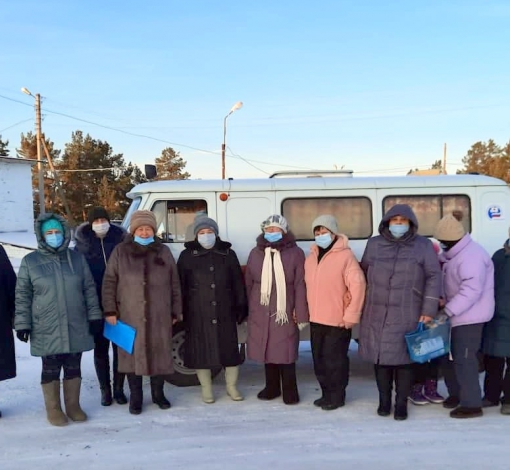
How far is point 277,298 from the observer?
4625 mm

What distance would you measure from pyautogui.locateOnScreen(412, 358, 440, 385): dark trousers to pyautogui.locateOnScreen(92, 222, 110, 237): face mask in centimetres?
318

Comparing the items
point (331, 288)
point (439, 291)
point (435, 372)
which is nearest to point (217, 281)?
point (331, 288)

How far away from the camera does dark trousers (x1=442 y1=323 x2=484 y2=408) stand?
4293 millimetres

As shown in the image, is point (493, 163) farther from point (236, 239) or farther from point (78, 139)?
point (236, 239)

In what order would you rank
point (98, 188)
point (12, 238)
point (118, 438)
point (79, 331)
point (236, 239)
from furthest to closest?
point (98, 188) < point (12, 238) < point (236, 239) < point (79, 331) < point (118, 438)

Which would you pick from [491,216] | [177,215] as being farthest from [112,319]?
[491,216]

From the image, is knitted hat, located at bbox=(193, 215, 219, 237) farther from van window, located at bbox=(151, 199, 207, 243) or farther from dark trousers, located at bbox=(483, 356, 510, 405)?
dark trousers, located at bbox=(483, 356, 510, 405)

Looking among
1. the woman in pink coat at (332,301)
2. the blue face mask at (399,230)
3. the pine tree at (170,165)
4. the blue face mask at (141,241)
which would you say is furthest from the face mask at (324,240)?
the pine tree at (170,165)

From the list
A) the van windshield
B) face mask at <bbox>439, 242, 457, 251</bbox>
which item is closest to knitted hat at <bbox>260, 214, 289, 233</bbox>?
face mask at <bbox>439, 242, 457, 251</bbox>

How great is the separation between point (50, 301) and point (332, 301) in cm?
242

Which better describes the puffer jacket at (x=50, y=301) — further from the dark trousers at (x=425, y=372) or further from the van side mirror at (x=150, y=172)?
the dark trousers at (x=425, y=372)

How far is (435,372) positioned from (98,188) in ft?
130

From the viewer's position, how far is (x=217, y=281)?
466cm

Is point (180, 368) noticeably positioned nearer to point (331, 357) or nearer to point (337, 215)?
point (331, 357)
